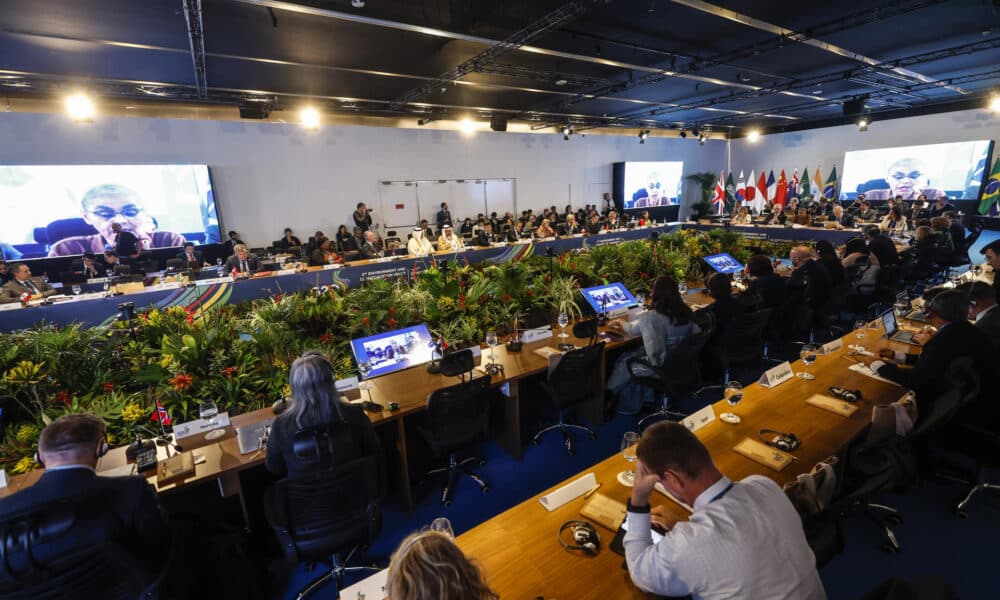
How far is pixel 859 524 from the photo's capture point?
2.90 metres

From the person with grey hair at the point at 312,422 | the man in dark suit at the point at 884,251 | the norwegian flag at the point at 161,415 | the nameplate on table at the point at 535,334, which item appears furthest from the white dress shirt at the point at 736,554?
the man in dark suit at the point at 884,251

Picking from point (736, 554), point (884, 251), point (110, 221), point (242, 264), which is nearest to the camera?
point (736, 554)

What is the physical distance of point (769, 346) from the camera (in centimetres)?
607

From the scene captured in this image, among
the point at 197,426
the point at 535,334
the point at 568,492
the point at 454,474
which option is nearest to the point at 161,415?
the point at 197,426

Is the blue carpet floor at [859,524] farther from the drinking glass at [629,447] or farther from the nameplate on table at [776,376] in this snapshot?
the drinking glass at [629,447]

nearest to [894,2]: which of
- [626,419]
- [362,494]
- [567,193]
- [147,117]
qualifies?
[626,419]

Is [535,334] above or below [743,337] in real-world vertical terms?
above

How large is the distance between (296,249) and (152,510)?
9.32 metres

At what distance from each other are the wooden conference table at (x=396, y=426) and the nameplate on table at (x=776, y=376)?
4.34 ft

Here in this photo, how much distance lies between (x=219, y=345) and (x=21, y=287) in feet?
19.0

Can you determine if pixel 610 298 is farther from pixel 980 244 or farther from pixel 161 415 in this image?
pixel 980 244

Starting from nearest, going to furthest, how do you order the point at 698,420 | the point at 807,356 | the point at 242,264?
1. the point at 698,420
2. the point at 807,356
3. the point at 242,264

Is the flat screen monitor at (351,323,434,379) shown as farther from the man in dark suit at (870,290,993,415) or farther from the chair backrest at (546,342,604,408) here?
the man in dark suit at (870,290,993,415)

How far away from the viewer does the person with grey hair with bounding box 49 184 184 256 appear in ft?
30.8
